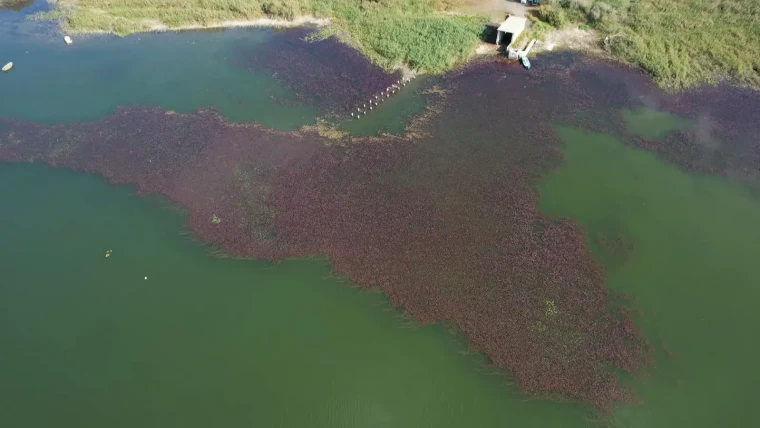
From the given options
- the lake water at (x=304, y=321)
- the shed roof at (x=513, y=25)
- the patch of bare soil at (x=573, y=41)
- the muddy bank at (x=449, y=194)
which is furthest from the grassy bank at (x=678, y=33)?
the lake water at (x=304, y=321)

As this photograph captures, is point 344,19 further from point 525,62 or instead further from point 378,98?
point 525,62

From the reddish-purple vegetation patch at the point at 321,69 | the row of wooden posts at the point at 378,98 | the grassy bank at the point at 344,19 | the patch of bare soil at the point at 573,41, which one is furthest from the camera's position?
the patch of bare soil at the point at 573,41

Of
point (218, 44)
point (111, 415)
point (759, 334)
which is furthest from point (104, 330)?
point (759, 334)

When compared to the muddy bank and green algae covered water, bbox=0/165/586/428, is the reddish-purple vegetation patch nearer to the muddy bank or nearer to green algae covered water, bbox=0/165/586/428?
the muddy bank

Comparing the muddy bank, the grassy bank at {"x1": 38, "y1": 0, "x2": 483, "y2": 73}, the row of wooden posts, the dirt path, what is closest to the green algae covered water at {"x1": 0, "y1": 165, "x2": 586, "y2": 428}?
the muddy bank

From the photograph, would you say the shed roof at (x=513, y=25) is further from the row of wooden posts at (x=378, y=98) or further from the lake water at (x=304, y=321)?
the lake water at (x=304, y=321)
